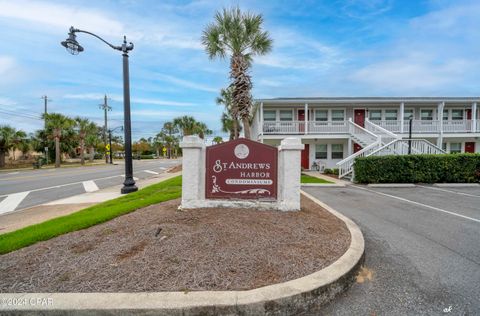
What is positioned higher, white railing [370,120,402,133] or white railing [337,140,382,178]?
white railing [370,120,402,133]

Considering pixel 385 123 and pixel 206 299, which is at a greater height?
pixel 385 123

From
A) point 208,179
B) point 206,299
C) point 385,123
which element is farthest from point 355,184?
point 206,299

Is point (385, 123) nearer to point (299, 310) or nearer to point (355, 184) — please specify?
point (355, 184)

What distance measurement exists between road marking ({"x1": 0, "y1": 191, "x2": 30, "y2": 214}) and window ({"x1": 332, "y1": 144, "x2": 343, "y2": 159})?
1941cm

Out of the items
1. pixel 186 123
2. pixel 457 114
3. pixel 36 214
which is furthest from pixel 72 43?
pixel 186 123

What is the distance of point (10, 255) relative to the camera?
3.40 m

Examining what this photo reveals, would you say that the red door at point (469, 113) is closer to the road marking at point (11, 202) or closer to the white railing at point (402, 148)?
the white railing at point (402, 148)

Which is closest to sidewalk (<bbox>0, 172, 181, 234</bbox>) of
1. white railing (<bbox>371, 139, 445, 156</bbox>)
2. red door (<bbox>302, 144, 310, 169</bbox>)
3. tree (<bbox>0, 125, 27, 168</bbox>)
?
white railing (<bbox>371, 139, 445, 156</bbox>)

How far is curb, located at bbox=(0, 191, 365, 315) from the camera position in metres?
2.18

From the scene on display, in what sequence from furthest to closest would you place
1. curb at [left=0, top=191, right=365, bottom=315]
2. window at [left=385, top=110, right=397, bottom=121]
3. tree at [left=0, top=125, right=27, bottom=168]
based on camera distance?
1. tree at [left=0, top=125, right=27, bottom=168]
2. window at [left=385, top=110, right=397, bottom=121]
3. curb at [left=0, top=191, right=365, bottom=315]

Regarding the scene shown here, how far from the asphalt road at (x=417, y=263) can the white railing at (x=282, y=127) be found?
11636 mm

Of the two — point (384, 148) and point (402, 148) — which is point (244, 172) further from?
point (402, 148)

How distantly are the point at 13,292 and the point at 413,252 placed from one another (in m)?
5.36

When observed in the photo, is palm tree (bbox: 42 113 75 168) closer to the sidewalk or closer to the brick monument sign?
the sidewalk
